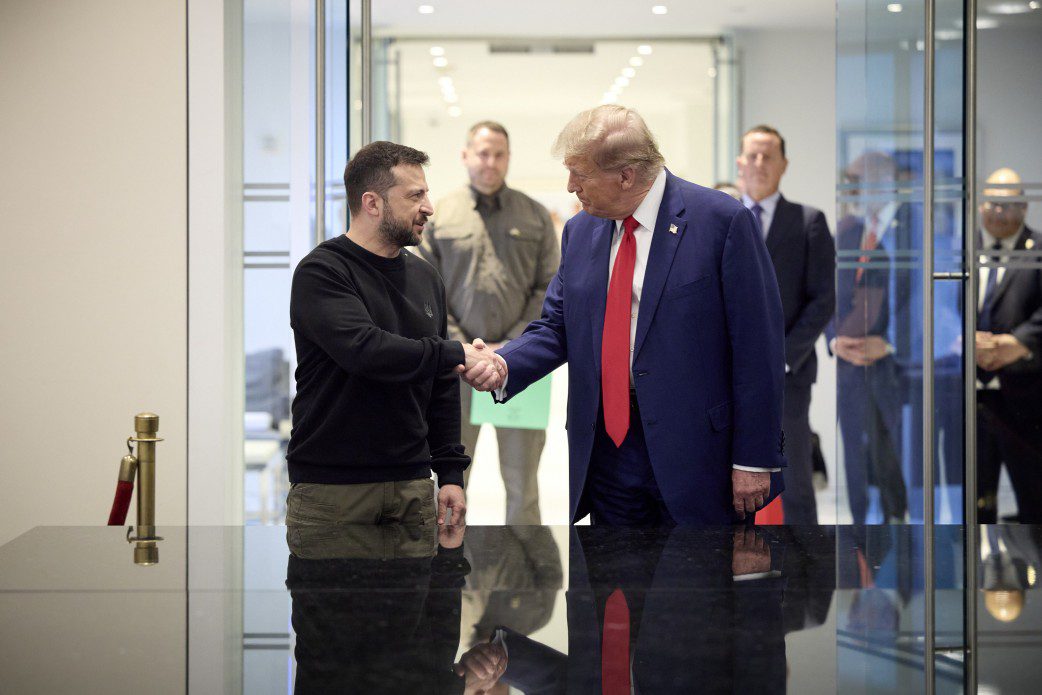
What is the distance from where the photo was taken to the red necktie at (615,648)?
1267 mm

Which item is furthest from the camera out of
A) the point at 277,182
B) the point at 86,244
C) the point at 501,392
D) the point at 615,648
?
the point at 277,182

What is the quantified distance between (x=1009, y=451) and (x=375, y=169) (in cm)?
295

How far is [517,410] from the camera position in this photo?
4.77 meters

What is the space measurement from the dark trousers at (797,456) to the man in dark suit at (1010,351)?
68 centimetres

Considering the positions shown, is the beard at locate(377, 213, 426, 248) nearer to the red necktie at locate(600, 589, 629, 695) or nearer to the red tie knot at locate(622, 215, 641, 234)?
the red tie knot at locate(622, 215, 641, 234)

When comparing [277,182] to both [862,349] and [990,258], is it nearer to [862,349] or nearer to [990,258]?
[862,349]

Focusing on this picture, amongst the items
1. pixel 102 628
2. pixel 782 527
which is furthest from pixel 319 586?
pixel 782 527

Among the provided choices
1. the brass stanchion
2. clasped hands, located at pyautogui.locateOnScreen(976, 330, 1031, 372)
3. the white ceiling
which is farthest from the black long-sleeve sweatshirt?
the white ceiling

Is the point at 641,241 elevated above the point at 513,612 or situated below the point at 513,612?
above

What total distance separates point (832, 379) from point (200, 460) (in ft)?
18.3

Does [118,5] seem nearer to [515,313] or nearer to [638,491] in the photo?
[515,313]

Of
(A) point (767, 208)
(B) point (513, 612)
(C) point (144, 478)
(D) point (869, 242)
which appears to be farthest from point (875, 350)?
(B) point (513, 612)

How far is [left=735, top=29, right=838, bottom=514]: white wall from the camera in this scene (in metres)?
9.45

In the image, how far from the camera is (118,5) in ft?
14.0
